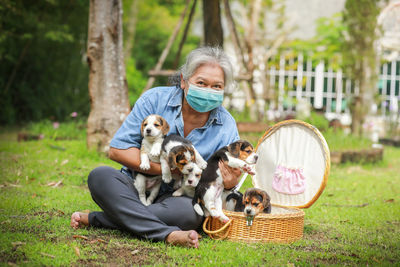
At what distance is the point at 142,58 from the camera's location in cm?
2522

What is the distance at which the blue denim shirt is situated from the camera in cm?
410

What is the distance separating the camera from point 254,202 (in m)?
3.80

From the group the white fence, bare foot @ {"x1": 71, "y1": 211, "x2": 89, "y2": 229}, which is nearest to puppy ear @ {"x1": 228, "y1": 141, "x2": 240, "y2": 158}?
bare foot @ {"x1": 71, "y1": 211, "x2": 89, "y2": 229}

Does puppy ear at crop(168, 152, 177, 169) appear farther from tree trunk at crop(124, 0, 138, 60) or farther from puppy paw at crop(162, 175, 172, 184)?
tree trunk at crop(124, 0, 138, 60)

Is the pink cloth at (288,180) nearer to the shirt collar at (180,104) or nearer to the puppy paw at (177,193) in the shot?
the shirt collar at (180,104)

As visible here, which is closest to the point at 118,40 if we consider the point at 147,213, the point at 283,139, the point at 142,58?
the point at 283,139

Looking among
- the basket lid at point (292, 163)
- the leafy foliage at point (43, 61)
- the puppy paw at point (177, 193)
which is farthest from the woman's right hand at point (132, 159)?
the leafy foliage at point (43, 61)

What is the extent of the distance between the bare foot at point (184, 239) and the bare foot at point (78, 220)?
84cm

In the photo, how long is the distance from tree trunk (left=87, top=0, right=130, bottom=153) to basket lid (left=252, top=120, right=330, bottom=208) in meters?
3.54

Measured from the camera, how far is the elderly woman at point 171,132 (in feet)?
12.1

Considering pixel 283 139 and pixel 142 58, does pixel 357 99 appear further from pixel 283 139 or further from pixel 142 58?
pixel 142 58

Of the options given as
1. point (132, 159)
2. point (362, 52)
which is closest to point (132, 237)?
point (132, 159)

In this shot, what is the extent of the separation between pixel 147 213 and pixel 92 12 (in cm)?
480

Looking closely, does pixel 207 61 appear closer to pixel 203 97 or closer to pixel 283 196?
pixel 203 97
